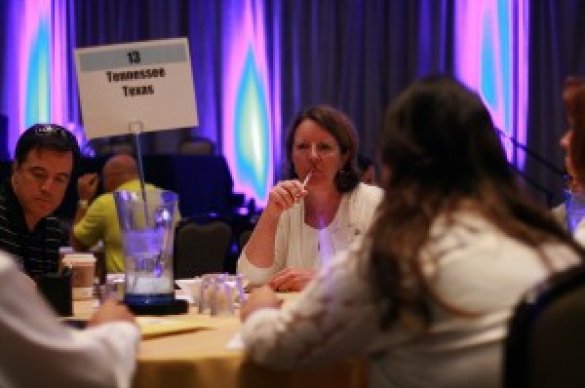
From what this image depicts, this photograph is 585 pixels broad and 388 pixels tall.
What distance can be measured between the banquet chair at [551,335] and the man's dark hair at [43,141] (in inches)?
87.5

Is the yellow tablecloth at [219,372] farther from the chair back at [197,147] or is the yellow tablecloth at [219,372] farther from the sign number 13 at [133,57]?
the chair back at [197,147]

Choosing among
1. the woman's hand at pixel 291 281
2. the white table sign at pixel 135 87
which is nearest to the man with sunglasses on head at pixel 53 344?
the white table sign at pixel 135 87

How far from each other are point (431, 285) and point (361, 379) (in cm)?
54

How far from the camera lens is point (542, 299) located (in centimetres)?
157

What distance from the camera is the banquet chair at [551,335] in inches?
61.5

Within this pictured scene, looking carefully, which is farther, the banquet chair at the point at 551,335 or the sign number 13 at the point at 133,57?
the sign number 13 at the point at 133,57

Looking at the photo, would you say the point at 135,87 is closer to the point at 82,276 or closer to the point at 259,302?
the point at 82,276

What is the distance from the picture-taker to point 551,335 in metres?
1.57

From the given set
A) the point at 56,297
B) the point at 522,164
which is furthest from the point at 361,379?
the point at 522,164

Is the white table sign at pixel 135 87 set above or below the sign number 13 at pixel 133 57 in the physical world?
below

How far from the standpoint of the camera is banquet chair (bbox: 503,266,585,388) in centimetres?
Answer: 156

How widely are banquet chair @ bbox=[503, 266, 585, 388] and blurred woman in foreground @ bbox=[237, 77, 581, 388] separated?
16 centimetres

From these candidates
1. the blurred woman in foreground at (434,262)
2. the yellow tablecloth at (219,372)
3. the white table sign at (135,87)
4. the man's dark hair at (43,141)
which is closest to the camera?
the blurred woman in foreground at (434,262)

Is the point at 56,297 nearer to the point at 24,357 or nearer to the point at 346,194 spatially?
the point at 24,357
